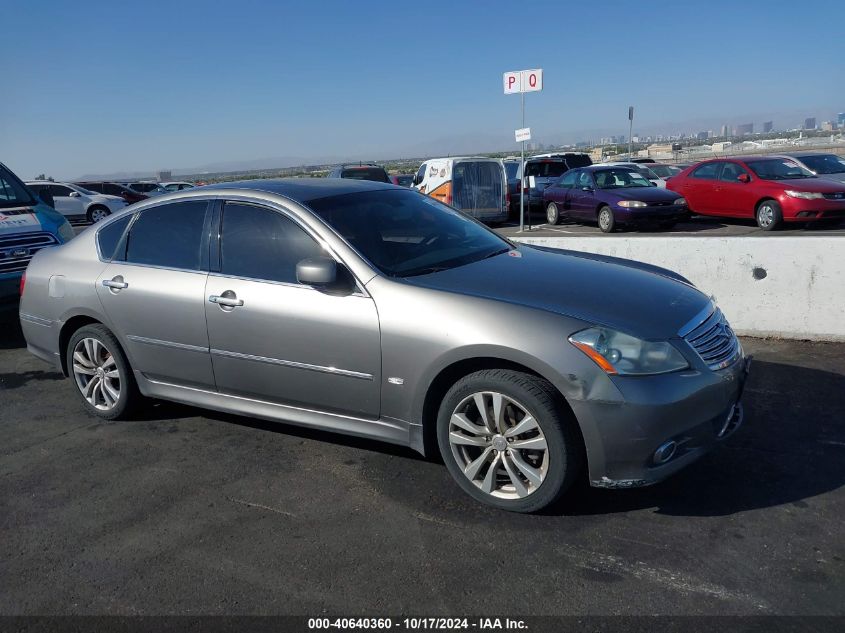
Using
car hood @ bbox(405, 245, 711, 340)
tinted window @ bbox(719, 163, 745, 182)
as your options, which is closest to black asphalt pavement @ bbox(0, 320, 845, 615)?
car hood @ bbox(405, 245, 711, 340)

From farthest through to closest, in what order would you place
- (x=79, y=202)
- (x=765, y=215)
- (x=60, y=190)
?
(x=60, y=190), (x=79, y=202), (x=765, y=215)

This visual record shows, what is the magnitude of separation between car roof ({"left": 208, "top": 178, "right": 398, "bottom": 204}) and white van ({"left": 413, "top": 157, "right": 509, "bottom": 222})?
1166 cm

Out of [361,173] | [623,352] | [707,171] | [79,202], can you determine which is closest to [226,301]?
[623,352]

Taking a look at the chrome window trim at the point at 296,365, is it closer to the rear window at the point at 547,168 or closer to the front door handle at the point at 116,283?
the front door handle at the point at 116,283

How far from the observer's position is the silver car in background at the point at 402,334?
10.8 feet

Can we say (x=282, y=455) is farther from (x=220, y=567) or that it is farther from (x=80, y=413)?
(x=80, y=413)

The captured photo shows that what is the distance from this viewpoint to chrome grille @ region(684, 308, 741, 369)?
11.4 feet

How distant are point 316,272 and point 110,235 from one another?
2.13 m

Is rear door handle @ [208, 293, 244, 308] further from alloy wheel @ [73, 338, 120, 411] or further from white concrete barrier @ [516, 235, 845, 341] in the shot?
white concrete barrier @ [516, 235, 845, 341]

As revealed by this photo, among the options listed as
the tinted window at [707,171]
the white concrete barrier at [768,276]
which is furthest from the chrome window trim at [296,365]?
the tinted window at [707,171]

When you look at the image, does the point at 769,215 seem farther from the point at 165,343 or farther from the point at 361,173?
the point at 165,343

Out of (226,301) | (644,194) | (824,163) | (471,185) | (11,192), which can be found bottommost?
(644,194)

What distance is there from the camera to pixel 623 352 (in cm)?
326

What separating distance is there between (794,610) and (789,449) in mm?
1585
